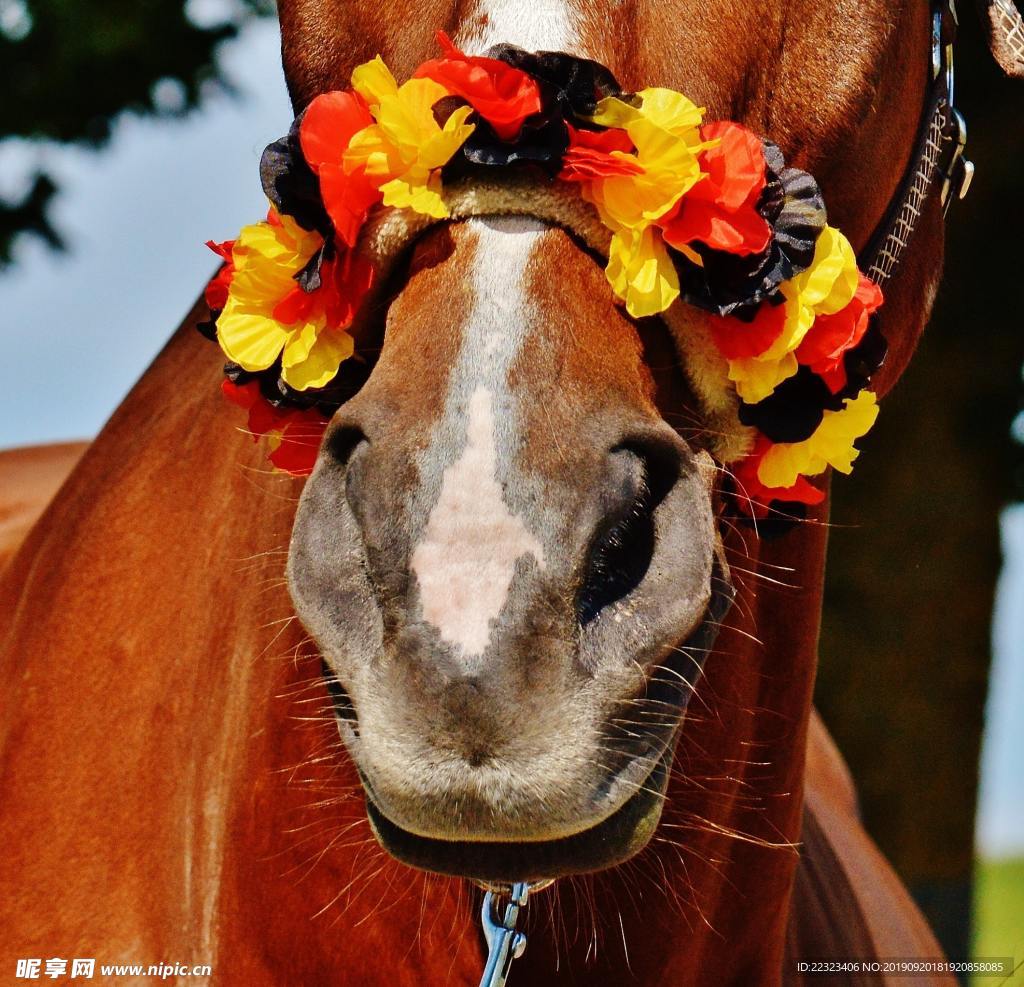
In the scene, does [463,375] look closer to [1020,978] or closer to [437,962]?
[437,962]

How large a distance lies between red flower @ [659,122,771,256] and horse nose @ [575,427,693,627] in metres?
0.33

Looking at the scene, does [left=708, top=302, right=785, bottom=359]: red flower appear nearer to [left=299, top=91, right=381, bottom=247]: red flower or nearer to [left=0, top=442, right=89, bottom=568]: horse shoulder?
[left=299, top=91, right=381, bottom=247]: red flower

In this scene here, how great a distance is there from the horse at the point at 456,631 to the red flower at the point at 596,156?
0.31 feet

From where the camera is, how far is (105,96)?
5996 mm

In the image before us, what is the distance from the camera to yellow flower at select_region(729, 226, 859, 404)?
6.29 ft

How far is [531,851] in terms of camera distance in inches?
64.4

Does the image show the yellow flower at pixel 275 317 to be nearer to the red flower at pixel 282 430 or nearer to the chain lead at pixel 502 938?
the red flower at pixel 282 430

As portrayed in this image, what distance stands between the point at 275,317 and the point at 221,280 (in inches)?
8.6

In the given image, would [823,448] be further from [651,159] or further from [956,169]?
[956,169]

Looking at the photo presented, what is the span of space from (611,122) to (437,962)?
1.33m

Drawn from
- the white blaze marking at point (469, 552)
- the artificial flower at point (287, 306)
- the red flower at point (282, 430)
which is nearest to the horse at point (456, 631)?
the white blaze marking at point (469, 552)

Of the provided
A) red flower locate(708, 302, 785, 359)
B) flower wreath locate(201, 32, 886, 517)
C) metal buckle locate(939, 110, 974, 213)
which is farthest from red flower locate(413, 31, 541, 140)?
metal buckle locate(939, 110, 974, 213)

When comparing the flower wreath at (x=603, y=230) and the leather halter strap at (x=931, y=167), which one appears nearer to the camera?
the flower wreath at (x=603, y=230)

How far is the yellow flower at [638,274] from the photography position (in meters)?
1.75
